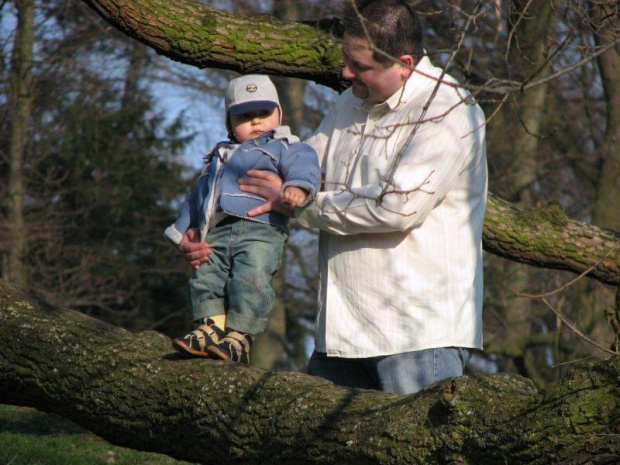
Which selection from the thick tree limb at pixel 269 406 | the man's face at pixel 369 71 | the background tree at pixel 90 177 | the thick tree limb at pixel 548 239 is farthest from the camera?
the background tree at pixel 90 177

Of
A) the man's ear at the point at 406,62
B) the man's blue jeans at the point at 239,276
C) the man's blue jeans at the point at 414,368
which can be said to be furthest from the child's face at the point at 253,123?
the man's blue jeans at the point at 414,368

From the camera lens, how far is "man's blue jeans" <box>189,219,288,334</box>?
153 inches

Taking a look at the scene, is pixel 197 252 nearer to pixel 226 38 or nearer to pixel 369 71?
pixel 369 71

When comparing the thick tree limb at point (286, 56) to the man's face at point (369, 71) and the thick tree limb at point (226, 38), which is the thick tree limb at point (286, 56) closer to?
the thick tree limb at point (226, 38)

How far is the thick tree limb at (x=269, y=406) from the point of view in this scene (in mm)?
2699

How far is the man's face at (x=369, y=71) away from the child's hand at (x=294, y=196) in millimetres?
462

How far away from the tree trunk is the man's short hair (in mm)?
11145

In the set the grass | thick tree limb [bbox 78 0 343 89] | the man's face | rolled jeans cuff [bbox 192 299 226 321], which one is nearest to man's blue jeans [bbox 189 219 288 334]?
rolled jeans cuff [bbox 192 299 226 321]

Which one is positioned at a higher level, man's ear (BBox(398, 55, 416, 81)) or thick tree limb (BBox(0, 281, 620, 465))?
man's ear (BBox(398, 55, 416, 81))

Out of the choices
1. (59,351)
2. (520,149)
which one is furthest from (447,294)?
(520,149)

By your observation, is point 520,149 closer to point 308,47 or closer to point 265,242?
point 308,47

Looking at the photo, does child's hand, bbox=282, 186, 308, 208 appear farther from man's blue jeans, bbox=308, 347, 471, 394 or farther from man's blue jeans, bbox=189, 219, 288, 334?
man's blue jeans, bbox=308, 347, 471, 394

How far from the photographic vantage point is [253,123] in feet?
13.7

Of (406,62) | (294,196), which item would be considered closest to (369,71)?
(406,62)
